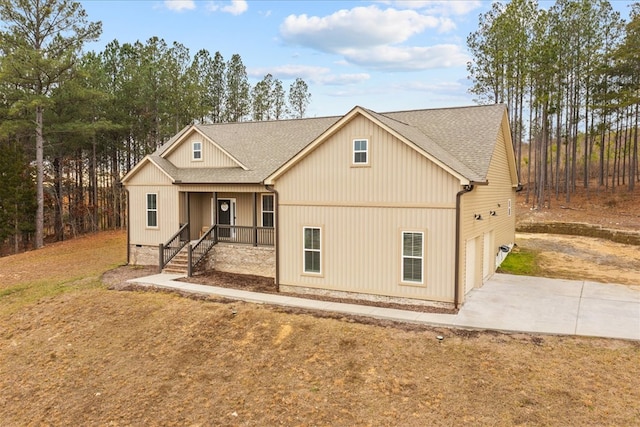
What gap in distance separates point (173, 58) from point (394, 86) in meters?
19.4

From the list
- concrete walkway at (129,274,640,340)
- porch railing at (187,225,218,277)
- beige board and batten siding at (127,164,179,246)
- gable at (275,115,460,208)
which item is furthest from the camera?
beige board and batten siding at (127,164,179,246)

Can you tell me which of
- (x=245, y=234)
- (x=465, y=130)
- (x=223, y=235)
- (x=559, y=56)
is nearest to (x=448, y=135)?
(x=465, y=130)

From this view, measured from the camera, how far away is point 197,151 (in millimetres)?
20141

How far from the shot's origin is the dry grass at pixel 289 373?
7.42 m

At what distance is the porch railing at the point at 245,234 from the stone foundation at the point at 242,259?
503 millimetres

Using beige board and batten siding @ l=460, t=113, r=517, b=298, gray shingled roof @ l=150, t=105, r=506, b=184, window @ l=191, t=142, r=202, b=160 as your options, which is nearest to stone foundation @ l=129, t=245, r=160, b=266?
gray shingled roof @ l=150, t=105, r=506, b=184

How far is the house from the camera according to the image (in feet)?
40.4

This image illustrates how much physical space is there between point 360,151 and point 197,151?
399 inches

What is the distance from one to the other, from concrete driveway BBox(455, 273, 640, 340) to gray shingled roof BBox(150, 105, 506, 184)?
389cm

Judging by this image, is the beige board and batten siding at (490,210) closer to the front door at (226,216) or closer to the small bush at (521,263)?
the small bush at (521,263)

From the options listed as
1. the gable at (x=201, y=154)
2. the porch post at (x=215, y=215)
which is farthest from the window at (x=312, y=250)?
the gable at (x=201, y=154)

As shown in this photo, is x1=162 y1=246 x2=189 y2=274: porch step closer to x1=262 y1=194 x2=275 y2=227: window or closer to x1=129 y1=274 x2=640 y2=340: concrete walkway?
x1=129 y1=274 x2=640 y2=340: concrete walkway

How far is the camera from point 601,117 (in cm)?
3762

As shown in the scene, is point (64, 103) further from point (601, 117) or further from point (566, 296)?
point (601, 117)
